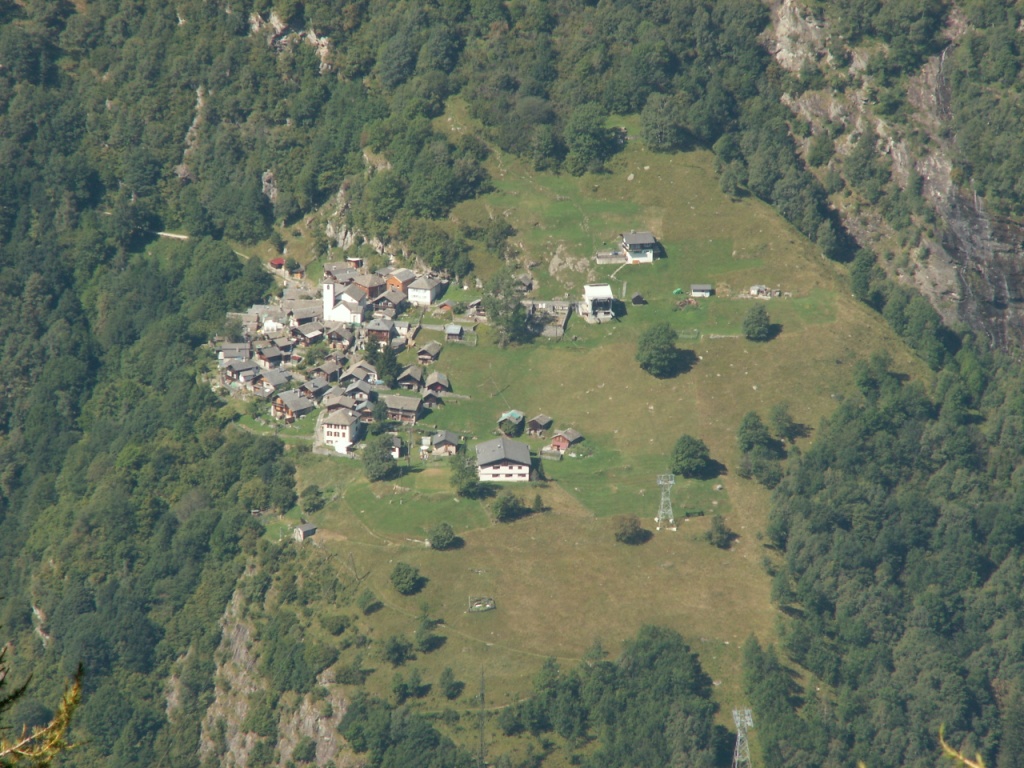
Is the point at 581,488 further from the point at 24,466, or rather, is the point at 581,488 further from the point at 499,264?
the point at 24,466

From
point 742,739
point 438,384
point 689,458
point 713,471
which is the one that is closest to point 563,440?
point 689,458

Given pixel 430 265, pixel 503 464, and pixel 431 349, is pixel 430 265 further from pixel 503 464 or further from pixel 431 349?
pixel 503 464

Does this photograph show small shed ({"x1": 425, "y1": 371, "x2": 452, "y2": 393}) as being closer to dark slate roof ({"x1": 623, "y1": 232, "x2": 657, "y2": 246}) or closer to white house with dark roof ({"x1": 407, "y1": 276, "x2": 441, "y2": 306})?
white house with dark roof ({"x1": 407, "y1": 276, "x2": 441, "y2": 306})

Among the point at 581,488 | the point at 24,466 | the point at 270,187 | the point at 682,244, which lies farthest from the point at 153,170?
the point at 581,488

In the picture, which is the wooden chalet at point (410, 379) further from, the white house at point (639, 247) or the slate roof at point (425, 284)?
the white house at point (639, 247)

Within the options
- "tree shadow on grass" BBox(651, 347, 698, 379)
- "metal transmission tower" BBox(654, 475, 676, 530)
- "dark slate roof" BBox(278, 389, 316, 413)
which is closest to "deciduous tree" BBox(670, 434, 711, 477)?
"metal transmission tower" BBox(654, 475, 676, 530)

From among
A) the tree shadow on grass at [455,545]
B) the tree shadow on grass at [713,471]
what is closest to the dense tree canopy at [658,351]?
the tree shadow on grass at [713,471]

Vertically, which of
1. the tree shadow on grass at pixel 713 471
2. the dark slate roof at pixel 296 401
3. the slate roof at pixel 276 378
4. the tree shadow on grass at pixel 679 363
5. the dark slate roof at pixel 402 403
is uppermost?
the tree shadow on grass at pixel 679 363

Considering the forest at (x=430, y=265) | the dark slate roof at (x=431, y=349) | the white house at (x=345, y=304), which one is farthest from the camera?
the white house at (x=345, y=304)
